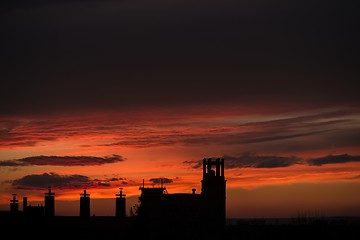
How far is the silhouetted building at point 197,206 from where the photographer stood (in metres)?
104

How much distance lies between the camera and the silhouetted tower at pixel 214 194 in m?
104

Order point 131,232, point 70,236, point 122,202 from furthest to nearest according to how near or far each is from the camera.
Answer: point 122,202 → point 70,236 → point 131,232

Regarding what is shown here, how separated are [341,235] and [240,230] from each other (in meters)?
14.8

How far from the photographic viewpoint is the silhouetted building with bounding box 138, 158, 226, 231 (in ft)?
340

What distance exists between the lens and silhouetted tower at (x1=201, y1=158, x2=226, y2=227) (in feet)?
341

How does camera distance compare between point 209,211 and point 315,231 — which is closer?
point 209,211

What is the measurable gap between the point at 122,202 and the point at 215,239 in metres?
12.6

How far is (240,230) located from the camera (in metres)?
118

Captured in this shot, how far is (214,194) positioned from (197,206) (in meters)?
2.85

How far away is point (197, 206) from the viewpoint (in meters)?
105

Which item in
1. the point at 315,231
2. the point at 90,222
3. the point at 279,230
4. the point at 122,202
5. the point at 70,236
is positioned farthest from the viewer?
the point at 279,230

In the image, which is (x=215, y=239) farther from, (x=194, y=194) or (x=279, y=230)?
(x=279, y=230)

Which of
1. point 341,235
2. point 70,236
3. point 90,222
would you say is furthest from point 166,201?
point 341,235

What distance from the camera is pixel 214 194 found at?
104125 mm
